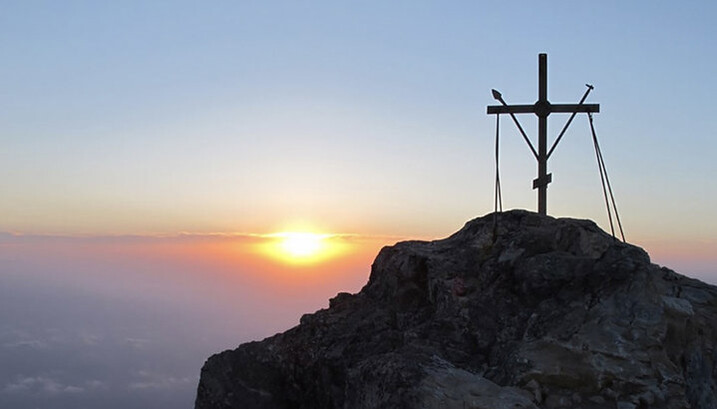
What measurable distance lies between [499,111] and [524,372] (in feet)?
23.9

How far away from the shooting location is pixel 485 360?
12.0 m

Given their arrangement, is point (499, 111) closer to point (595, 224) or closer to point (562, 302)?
point (595, 224)

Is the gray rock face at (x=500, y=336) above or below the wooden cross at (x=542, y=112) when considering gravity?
below

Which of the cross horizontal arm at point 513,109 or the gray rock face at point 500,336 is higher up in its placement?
the cross horizontal arm at point 513,109

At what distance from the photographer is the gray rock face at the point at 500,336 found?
10281mm

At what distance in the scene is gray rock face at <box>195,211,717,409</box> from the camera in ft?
33.7

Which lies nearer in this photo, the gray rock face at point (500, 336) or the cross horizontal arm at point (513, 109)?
the gray rock face at point (500, 336)

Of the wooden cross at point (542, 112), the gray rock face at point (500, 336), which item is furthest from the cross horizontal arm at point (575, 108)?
the gray rock face at point (500, 336)

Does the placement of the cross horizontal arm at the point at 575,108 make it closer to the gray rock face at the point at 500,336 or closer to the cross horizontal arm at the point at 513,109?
the cross horizontal arm at the point at 513,109

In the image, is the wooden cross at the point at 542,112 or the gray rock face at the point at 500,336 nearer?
the gray rock face at the point at 500,336

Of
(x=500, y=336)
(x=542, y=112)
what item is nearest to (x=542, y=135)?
(x=542, y=112)

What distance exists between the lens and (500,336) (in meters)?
12.2

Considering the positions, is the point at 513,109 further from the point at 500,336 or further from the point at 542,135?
the point at 500,336

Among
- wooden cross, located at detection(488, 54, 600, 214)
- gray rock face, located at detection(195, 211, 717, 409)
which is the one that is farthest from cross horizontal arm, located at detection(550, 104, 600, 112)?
gray rock face, located at detection(195, 211, 717, 409)
